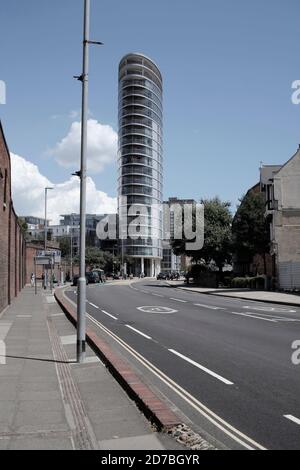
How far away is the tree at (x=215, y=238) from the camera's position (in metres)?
56.0

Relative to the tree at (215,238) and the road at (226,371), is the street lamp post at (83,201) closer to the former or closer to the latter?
the road at (226,371)

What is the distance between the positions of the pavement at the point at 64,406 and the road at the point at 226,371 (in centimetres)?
71

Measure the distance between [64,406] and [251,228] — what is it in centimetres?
4142

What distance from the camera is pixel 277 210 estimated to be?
44781 millimetres

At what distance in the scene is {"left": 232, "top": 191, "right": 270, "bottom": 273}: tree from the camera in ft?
155

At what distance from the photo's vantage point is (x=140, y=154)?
493 feet

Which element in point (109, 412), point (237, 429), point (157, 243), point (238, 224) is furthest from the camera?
point (157, 243)

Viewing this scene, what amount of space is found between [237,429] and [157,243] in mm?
157588

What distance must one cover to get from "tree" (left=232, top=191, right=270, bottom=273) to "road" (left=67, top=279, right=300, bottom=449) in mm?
28980

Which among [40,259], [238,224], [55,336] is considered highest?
[238,224]

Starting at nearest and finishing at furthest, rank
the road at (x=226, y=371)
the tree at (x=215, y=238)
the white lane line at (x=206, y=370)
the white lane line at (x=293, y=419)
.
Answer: the road at (x=226, y=371), the white lane line at (x=293, y=419), the white lane line at (x=206, y=370), the tree at (x=215, y=238)

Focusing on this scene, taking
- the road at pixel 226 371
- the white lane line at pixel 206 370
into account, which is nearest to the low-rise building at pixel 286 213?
the road at pixel 226 371

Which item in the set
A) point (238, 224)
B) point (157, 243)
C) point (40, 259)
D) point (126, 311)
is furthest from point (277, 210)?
point (157, 243)

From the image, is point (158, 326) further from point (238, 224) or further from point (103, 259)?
point (103, 259)
